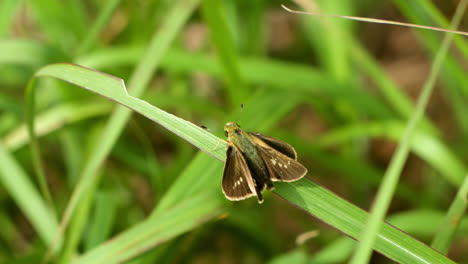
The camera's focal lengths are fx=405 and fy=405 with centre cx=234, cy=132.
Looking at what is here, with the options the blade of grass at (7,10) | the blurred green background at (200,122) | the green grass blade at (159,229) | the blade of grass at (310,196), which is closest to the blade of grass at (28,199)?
the blurred green background at (200,122)

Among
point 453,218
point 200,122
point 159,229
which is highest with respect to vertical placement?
point 453,218

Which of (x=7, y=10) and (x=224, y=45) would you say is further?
(x=7, y=10)

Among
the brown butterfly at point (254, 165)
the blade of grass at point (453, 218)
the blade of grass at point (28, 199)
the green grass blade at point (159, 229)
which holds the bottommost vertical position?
the blade of grass at point (28, 199)

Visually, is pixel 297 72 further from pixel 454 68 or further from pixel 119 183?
pixel 119 183

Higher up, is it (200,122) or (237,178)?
(237,178)

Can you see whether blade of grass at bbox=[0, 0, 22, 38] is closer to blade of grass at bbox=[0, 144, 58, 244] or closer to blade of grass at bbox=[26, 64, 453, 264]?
blade of grass at bbox=[0, 144, 58, 244]

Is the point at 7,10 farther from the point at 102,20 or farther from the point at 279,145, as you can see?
the point at 279,145

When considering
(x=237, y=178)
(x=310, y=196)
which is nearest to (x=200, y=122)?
(x=237, y=178)

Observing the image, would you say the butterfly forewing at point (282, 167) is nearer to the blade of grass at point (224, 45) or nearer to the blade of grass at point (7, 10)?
the blade of grass at point (224, 45)
